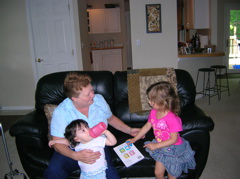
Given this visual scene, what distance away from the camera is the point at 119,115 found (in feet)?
7.54

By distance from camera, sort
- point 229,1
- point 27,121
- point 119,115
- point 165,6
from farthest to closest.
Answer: point 229,1, point 165,6, point 119,115, point 27,121

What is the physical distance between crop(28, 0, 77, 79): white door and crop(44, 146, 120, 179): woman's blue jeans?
9.63ft

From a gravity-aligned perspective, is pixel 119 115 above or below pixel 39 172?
above

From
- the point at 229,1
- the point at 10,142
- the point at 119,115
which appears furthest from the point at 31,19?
the point at 229,1

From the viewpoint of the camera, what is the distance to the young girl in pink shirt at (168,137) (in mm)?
1562

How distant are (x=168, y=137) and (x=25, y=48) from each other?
145 inches

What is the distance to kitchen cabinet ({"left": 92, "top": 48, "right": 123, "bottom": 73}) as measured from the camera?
23.1 ft

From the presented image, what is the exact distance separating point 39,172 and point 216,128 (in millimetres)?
2393

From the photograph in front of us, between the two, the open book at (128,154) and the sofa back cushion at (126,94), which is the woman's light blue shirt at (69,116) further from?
the sofa back cushion at (126,94)

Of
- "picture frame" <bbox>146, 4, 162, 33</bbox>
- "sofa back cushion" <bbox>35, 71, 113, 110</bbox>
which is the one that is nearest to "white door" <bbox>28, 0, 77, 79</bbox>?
"picture frame" <bbox>146, 4, 162, 33</bbox>

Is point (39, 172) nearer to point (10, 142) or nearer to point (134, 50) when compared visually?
point (10, 142)

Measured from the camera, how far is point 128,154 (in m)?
1.71

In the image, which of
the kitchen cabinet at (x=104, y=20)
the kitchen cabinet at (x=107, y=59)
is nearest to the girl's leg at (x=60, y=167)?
the kitchen cabinet at (x=107, y=59)

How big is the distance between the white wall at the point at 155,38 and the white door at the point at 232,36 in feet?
10.9
